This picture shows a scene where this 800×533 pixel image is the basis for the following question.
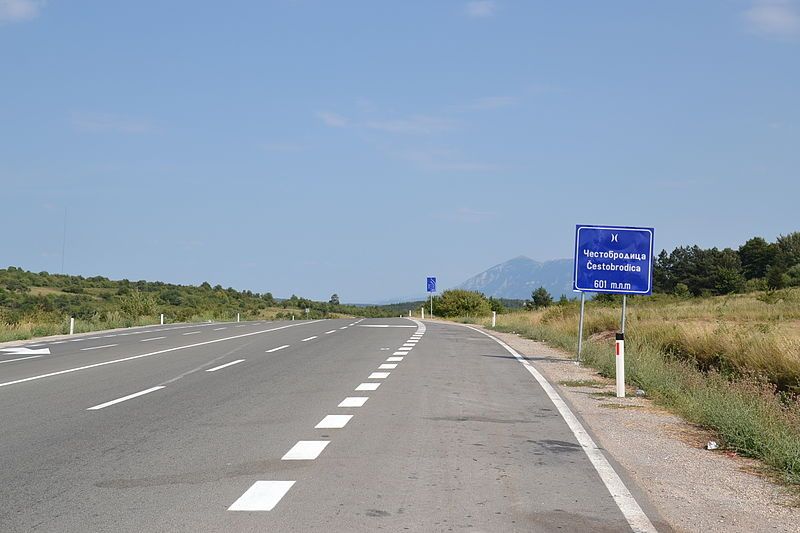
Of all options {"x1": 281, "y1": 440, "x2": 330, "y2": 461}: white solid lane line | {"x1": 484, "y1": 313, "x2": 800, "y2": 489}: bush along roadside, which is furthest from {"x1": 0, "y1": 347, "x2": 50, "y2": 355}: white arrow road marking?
{"x1": 281, "y1": 440, "x2": 330, "y2": 461}: white solid lane line

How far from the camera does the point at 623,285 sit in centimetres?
1975

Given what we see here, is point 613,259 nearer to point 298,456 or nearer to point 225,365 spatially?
point 225,365

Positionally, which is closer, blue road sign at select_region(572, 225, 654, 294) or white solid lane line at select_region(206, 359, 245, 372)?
white solid lane line at select_region(206, 359, 245, 372)

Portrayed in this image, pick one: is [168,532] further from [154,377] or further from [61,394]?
[154,377]

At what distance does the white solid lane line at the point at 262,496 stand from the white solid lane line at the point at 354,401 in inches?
192

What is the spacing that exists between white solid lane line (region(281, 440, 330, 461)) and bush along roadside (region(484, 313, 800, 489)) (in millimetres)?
4308

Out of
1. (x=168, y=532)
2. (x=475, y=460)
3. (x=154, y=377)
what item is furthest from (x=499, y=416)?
(x=154, y=377)

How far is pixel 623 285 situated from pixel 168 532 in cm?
1581

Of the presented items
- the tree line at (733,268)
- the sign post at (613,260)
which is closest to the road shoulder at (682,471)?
the sign post at (613,260)

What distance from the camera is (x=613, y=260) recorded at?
1986cm

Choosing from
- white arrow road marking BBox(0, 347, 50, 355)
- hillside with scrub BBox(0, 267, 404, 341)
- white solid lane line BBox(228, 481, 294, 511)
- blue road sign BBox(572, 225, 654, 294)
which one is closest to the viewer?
white solid lane line BBox(228, 481, 294, 511)

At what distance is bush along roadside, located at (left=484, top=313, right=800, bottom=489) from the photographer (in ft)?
27.6

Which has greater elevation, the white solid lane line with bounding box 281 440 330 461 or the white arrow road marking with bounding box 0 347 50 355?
the white solid lane line with bounding box 281 440 330 461

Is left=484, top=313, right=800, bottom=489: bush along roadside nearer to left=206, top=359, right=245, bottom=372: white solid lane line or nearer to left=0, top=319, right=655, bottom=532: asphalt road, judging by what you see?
left=0, top=319, right=655, bottom=532: asphalt road
